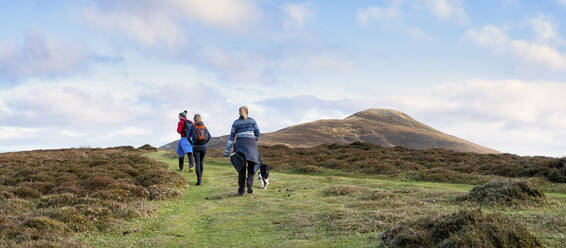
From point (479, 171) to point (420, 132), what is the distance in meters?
114

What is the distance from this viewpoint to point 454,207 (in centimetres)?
1170

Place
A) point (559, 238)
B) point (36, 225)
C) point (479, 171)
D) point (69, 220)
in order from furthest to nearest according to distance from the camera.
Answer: point (479, 171) < point (69, 220) < point (36, 225) < point (559, 238)

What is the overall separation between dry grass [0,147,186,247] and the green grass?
2.17 feet

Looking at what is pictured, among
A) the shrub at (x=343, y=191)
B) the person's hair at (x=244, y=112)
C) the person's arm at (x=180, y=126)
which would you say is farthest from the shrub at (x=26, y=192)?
the shrub at (x=343, y=191)

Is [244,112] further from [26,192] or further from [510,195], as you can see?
[510,195]

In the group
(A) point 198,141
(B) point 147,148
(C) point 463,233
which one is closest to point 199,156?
(A) point 198,141

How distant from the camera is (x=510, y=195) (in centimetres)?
1219

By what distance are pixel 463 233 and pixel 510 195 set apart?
7.47 meters

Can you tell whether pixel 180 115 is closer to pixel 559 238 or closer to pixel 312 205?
pixel 312 205

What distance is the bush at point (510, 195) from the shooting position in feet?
38.8

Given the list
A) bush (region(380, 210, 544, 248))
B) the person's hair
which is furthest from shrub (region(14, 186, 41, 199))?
bush (region(380, 210, 544, 248))

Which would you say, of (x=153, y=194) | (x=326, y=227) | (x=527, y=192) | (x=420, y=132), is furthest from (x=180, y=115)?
(x=420, y=132)

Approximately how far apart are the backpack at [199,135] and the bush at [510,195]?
12051 mm

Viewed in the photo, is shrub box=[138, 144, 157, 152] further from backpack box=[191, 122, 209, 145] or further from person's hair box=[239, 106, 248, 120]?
person's hair box=[239, 106, 248, 120]
